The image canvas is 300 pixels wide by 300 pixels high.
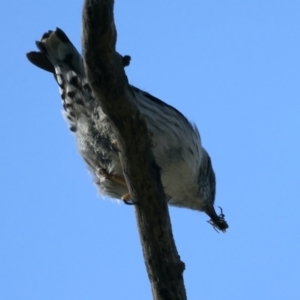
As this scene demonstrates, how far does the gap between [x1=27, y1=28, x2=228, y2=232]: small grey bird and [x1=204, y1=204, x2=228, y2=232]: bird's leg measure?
0.68m

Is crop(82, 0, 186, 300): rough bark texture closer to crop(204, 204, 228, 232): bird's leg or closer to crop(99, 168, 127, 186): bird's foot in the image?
crop(99, 168, 127, 186): bird's foot

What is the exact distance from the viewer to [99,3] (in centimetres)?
532

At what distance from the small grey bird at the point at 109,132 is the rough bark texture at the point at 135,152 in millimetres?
1688

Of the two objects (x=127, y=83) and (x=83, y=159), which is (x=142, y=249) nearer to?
(x=127, y=83)

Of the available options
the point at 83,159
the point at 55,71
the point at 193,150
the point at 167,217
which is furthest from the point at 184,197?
the point at 167,217

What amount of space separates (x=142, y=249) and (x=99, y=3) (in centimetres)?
208

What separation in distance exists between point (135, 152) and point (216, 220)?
4183mm

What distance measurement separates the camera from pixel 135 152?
20.0ft

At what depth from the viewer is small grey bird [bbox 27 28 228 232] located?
8.16m

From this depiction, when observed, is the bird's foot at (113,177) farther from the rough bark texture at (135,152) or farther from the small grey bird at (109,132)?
the rough bark texture at (135,152)

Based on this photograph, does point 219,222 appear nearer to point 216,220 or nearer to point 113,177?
point 216,220

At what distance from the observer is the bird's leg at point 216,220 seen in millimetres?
9938

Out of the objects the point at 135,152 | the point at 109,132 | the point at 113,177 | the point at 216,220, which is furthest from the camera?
the point at 216,220

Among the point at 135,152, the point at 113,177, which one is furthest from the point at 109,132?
the point at 135,152
